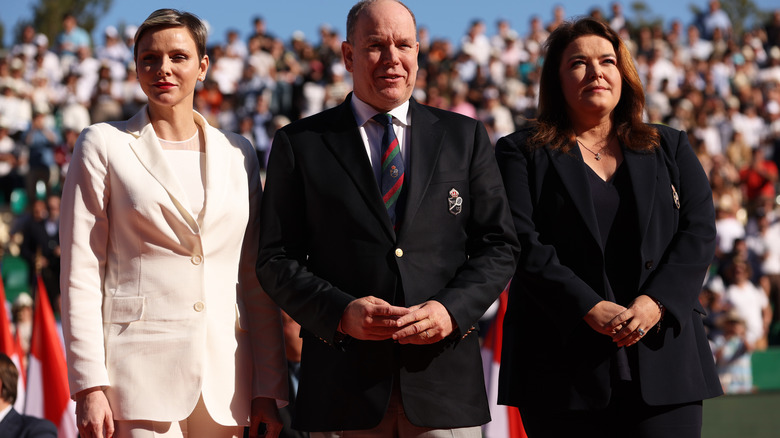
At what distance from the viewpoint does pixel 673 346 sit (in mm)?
3473

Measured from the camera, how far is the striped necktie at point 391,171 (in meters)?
3.31

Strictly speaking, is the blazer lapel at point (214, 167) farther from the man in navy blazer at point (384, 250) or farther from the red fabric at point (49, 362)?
the red fabric at point (49, 362)

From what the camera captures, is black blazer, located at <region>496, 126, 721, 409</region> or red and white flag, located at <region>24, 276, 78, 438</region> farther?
red and white flag, located at <region>24, 276, 78, 438</region>

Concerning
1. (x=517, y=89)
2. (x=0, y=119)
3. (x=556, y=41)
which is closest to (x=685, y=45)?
(x=517, y=89)

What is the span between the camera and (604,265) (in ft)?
11.5

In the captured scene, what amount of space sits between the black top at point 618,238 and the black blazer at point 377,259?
0.41 meters

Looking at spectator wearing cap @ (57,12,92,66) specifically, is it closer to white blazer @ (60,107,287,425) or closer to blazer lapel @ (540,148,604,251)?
white blazer @ (60,107,287,425)

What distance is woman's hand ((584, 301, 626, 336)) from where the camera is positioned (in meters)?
3.35

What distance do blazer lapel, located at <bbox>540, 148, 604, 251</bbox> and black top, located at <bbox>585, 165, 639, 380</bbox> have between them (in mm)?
46

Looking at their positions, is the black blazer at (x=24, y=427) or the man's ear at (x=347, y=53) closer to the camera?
the man's ear at (x=347, y=53)

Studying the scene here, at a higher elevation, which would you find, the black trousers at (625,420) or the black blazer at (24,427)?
the black trousers at (625,420)

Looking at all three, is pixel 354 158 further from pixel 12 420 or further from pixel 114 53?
pixel 114 53

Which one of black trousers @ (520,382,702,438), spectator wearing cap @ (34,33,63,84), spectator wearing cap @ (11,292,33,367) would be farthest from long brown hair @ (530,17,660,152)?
spectator wearing cap @ (34,33,63,84)

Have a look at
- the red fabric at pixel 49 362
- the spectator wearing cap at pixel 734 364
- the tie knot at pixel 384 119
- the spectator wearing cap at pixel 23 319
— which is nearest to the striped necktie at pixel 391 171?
the tie knot at pixel 384 119
